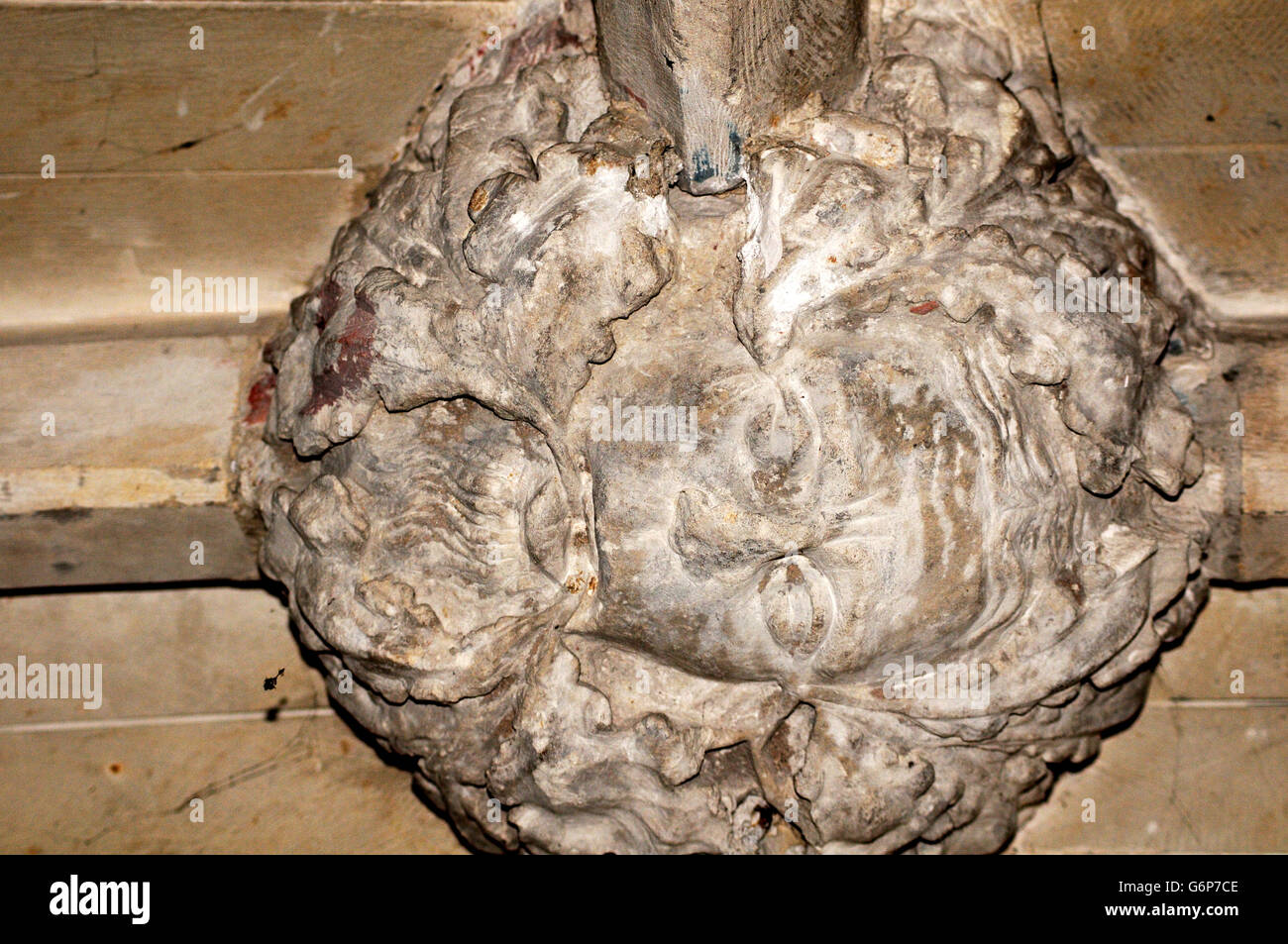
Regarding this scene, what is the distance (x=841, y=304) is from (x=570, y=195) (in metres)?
0.45

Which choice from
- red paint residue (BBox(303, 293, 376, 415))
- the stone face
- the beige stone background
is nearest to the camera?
the stone face

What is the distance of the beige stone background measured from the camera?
2.04 meters

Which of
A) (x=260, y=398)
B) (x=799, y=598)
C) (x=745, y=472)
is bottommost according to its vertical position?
(x=799, y=598)

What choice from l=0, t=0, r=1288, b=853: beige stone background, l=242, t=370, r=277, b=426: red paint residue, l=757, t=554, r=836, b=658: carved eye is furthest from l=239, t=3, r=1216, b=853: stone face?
l=0, t=0, r=1288, b=853: beige stone background

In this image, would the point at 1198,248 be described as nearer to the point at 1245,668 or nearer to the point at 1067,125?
the point at 1067,125

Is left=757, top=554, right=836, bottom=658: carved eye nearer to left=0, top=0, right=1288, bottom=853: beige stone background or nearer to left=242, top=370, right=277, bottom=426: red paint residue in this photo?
left=0, top=0, right=1288, bottom=853: beige stone background

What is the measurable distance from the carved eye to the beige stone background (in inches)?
36.1

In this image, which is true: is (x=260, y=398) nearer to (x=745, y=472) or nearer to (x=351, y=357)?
(x=351, y=357)

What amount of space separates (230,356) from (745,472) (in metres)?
1.16

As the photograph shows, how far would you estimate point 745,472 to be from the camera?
1.58 metres

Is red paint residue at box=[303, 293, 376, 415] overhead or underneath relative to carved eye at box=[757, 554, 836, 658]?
overhead

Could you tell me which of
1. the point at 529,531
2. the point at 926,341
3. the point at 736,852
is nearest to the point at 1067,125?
the point at 926,341

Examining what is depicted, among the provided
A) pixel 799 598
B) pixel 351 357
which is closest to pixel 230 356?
pixel 351 357

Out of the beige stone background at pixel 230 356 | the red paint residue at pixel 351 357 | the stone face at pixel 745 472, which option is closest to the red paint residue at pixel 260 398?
the beige stone background at pixel 230 356
